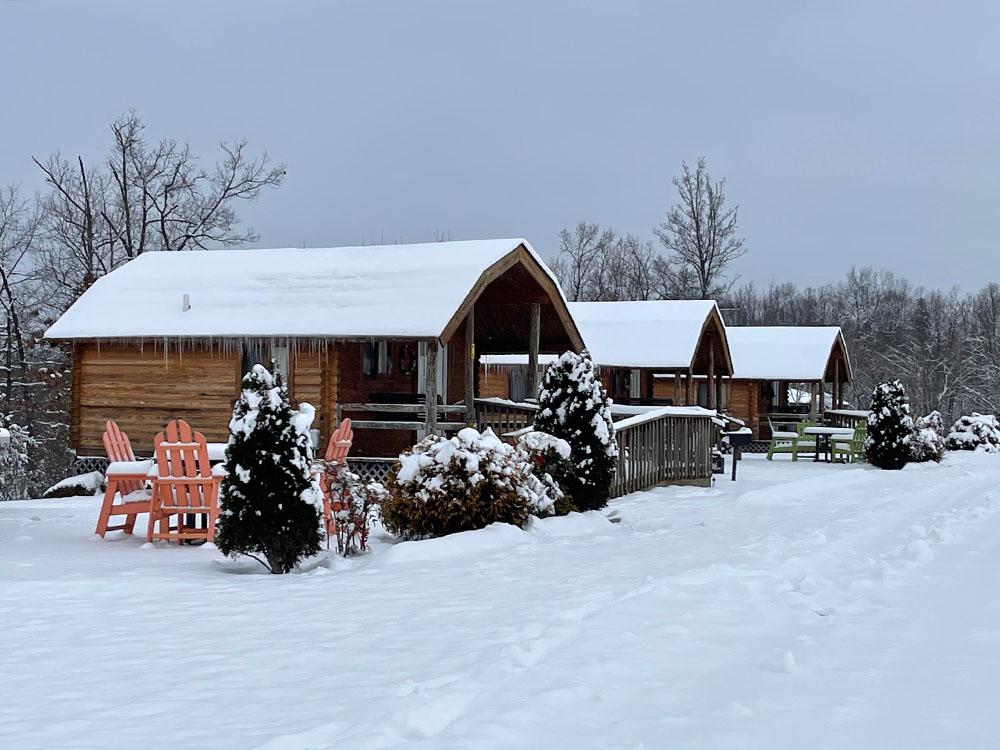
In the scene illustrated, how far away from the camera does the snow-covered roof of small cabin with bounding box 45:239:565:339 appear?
17.2m

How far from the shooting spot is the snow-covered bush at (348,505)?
958cm

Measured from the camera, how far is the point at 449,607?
693cm

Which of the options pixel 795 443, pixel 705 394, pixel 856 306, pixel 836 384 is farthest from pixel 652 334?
pixel 856 306

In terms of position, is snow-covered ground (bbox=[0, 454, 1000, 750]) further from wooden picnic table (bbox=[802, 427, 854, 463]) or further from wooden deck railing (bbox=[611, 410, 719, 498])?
wooden picnic table (bbox=[802, 427, 854, 463])

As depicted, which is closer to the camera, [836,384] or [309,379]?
[309,379]

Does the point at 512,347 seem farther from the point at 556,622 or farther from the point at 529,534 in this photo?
the point at 556,622

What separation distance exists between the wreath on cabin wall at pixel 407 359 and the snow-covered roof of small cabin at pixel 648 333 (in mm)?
7593

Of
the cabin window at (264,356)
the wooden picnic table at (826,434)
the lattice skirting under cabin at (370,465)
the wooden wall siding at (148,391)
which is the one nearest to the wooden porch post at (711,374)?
the wooden picnic table at (826,434)

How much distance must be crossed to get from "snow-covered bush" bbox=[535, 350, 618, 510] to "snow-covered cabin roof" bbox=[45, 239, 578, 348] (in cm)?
289

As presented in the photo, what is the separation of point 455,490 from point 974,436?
27.7 metres

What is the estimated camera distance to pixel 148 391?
19500 millimetres

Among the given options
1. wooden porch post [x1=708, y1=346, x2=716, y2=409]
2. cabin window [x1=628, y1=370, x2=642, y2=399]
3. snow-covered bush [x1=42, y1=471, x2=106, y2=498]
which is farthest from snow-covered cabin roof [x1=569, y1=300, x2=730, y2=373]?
snow-covered bush [x1=42, y1=471, x2=106, y2=498]

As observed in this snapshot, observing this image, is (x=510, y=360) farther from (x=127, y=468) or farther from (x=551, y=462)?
(x=127, y=468)

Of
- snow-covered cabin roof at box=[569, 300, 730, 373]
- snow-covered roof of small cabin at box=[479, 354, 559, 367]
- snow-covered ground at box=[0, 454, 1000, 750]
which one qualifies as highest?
snow-covered cabin roof at box=[569, 300, 730, 373]
